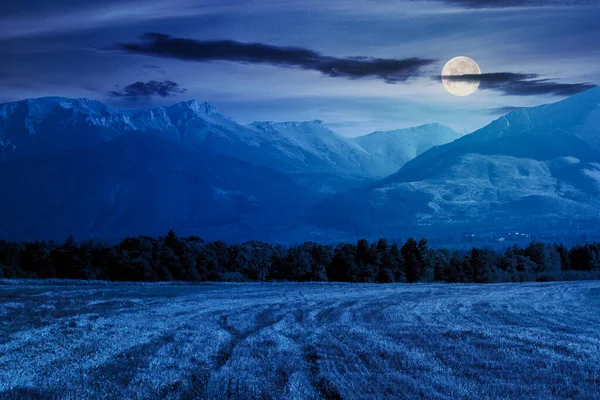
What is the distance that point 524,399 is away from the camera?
656 inches

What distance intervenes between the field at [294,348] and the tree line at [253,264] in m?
30.2

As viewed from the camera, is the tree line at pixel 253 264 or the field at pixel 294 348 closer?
the field at pixel 294 348

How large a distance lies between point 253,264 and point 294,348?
58109mm

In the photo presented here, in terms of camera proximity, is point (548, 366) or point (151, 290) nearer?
point (548, 366)

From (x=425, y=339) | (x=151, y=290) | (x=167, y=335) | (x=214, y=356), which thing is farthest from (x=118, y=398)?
(x=151, y=290)

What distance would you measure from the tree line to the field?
30.2 metres

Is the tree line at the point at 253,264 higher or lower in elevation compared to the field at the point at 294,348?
higher

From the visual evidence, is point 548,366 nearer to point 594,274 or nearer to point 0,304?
point 0,304

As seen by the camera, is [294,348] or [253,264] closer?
[294,348]

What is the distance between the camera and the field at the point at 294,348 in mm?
17641

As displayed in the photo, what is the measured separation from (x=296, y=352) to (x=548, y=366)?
7.66 meters

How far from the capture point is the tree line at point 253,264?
7038 centimetres

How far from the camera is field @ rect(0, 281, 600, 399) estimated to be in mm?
17641

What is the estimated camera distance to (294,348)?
906 inches
